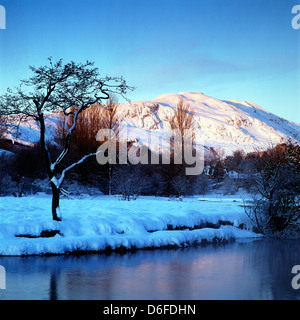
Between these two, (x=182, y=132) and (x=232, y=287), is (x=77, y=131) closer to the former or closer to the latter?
(x=182, y=132)

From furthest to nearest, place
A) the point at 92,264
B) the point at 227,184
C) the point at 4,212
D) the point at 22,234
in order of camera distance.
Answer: the point at 227,184 → the point at 4,212 → the point at 22,234 → the point at 92,264

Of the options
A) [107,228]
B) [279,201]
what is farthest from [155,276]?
[279,201]

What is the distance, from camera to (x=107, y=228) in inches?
587

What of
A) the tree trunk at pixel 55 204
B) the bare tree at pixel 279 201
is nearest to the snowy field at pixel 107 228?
the tree trunk at pixel 55 204

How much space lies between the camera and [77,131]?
132 feet

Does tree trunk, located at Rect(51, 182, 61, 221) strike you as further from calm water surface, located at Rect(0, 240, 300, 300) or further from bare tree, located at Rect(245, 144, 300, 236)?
bare tree, located at Rect(245, 144, 300, 236)

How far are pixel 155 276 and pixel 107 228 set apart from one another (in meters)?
4.38

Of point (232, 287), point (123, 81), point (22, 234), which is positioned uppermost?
point (123, 81)

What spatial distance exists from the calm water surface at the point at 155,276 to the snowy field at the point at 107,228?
0.59 metres

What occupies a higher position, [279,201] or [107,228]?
[279,201]

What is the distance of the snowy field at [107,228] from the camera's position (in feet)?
42.9

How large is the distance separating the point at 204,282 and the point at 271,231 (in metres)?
9.83

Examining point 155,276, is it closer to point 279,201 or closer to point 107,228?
point 107,228
